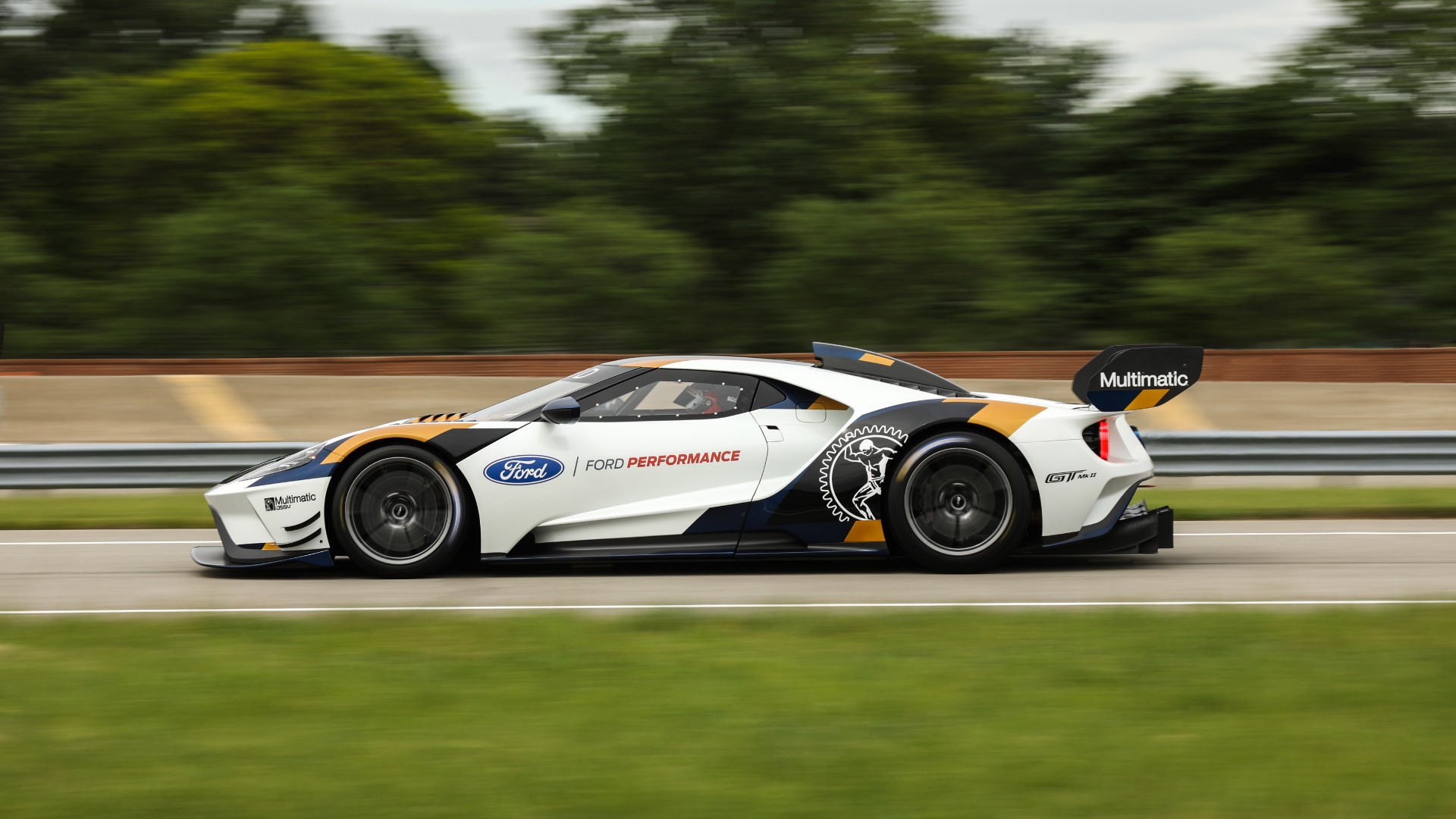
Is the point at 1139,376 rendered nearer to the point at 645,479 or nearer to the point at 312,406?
the point at 645,479

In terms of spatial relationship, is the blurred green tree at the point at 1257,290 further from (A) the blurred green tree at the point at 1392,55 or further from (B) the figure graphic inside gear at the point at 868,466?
(B) the figure graphic inside gear at the point at 868,466

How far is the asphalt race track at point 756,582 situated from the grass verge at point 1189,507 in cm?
129

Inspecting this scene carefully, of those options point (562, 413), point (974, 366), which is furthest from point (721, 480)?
point (974, 366)

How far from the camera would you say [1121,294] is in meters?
19.7

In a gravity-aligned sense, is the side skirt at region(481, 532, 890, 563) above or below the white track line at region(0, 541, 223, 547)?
above

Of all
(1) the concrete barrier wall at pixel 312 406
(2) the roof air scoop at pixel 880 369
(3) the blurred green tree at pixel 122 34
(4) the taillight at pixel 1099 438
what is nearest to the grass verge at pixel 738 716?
(4) the taillight at pixel 1099 438

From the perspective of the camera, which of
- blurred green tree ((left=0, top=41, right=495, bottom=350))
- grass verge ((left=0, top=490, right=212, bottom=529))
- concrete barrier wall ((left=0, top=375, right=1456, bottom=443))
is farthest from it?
blurred green tree ((left=0, top=41, right=495, bottom=350))

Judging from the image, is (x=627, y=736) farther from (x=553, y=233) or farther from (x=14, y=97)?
(x=14, y=97)

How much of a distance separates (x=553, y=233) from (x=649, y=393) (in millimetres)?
11837

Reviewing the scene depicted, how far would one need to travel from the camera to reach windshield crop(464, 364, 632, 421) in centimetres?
720

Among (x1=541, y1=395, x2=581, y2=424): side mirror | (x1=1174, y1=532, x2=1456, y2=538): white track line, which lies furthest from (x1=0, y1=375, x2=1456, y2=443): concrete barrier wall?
→ (x1=541, y1=395, x2=581, y2=424): side mirror

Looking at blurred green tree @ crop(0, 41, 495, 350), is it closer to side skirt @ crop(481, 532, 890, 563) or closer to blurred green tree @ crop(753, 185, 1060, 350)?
blurred green tree @ crop(753, 185, 1060, 350)

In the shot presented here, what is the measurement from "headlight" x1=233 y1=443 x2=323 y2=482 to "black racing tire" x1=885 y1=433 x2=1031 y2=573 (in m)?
2.98

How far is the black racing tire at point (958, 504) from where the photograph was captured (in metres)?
7.01
